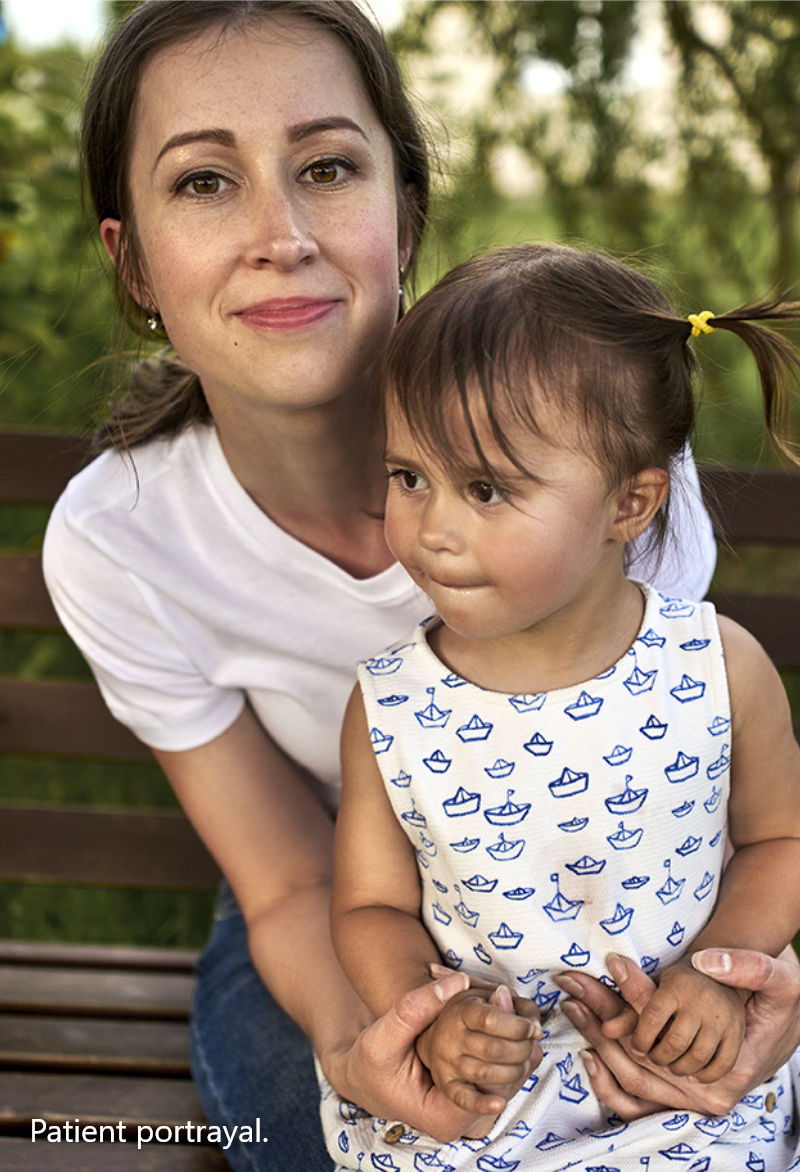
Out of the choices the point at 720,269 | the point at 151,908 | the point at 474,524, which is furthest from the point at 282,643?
the point at 720,269

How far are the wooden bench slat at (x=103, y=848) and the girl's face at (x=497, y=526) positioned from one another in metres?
1.20

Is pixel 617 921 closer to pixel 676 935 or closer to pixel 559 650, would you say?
pixel 676 935

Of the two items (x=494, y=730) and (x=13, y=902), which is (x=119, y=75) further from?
(x=13, y=902)

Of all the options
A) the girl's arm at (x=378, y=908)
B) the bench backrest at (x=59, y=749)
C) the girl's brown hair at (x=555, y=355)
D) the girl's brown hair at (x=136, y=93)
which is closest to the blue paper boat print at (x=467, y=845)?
the girl's arm at (x=378, y=908)

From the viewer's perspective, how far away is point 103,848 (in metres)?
2.25


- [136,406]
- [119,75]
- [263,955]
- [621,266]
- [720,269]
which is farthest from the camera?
[720,269]

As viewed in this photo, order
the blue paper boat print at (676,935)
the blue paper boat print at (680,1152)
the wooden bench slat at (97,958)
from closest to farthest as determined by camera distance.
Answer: the blue paper boat print at (680,1152), the blue paper boat print at (676,935), the wooden bench slat at (97,958)

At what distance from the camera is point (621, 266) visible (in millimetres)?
1302

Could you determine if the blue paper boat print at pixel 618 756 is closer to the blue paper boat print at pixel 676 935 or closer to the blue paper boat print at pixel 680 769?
the blue paper boat print at pixel 680 769

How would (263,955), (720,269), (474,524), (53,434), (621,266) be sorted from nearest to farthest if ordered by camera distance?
(474,524) < (621,266) < (263,955) < (53,434) < (720,269)

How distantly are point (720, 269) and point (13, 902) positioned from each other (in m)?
2.62

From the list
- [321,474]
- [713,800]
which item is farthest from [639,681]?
[321,474]

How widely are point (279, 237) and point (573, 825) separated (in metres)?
0.78

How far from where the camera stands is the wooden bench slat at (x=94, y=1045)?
1856 millimetres
